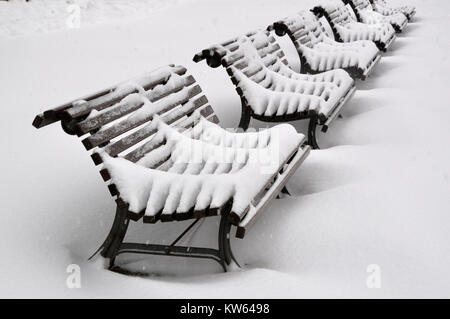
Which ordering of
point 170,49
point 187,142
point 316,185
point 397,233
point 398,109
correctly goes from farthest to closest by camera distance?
point 170,49, point 398,109, point 316,185, point 187,142, point 397,233

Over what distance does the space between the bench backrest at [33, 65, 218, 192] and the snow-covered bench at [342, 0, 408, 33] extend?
19.6ft

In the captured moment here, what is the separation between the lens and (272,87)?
4.93m

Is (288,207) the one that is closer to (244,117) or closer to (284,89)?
(244,117)

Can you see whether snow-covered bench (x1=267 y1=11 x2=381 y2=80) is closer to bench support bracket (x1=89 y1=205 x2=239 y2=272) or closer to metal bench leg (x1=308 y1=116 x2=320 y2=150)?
metal bench leg (x1=308 y1=116 x2=320 y2=150)

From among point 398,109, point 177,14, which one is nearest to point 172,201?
point 398,109

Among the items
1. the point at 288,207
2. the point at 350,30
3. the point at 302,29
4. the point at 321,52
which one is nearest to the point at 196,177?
the point at 288,207

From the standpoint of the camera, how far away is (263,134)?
351 cm

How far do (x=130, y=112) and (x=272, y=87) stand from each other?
2081mm

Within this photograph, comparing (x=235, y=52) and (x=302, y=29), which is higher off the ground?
(x=302, y=29)

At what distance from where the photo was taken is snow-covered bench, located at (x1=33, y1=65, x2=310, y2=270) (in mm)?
2689

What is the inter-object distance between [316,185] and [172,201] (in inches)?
55.5

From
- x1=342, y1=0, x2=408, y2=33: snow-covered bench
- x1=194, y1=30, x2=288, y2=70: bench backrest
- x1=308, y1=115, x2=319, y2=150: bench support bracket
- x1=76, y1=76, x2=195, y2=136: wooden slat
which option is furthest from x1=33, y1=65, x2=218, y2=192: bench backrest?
x1=342, y1=0, x2=408, y2=33: snow-covered bench

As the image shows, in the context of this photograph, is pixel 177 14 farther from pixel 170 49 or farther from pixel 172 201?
pixel 172 201

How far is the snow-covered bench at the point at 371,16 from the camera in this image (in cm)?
882
